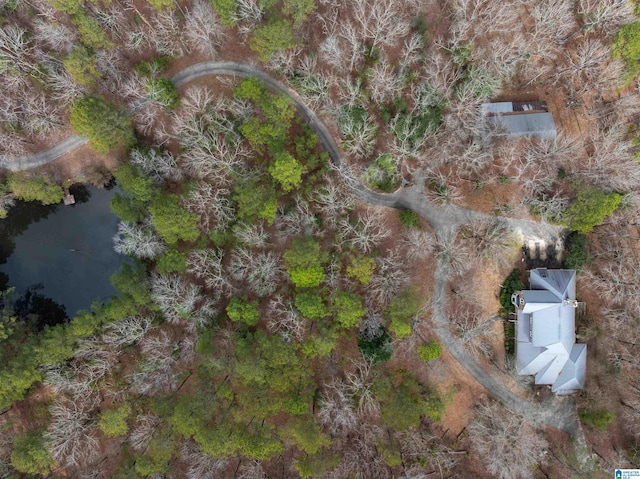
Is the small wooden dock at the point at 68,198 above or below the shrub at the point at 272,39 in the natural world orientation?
below

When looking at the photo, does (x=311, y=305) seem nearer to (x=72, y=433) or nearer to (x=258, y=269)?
(x=258, y=269)

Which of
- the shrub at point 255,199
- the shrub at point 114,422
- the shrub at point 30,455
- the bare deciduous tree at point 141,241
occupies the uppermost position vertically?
the shrub at point 255,199

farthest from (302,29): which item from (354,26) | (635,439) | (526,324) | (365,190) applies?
(635,439)

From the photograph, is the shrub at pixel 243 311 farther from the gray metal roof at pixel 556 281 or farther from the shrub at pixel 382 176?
the gray metal roof at pixel 556 281

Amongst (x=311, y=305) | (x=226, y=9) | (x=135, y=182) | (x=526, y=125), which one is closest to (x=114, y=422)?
(x=311, y=305)

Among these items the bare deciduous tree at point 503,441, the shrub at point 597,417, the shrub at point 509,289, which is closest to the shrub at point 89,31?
the shrub at point 509,289

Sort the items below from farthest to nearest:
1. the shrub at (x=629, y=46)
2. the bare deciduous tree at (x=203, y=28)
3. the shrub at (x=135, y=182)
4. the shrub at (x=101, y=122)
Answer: the bare deciduous tree at (x=203, y=28) → the shrub at (x=135, y=182) → the shrub at (x=101, y=122) → the shrub at (x=629, y=46)

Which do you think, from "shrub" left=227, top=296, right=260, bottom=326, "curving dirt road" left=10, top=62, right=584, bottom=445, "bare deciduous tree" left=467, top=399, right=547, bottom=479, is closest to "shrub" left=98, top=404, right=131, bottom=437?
"shrub" left=227, top=296, right=260, bottom=326
